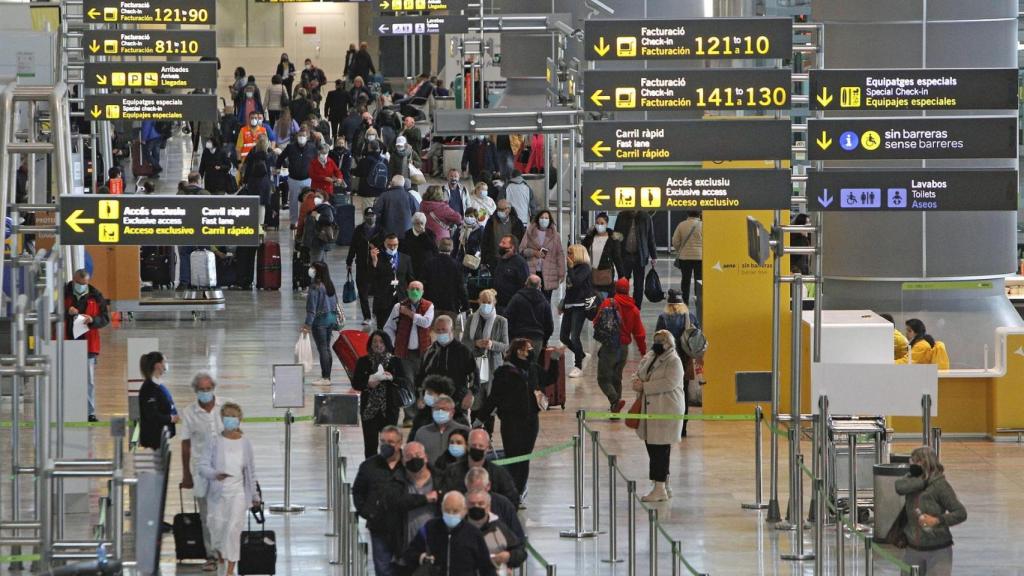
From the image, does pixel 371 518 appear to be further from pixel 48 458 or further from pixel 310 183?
pixel 310 183

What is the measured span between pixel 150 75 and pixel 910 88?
10.6m

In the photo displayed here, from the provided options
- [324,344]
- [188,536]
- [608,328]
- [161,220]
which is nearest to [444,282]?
[324,344]

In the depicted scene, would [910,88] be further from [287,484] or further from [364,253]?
[364,253]

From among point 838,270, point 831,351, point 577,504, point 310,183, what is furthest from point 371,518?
point 310,183

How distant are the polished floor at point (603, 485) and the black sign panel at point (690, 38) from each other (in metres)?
3.60

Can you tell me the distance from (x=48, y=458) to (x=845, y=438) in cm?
657

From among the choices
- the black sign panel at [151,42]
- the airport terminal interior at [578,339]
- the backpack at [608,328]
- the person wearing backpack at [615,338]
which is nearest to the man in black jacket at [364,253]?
the airport terminal interior at [578,339]

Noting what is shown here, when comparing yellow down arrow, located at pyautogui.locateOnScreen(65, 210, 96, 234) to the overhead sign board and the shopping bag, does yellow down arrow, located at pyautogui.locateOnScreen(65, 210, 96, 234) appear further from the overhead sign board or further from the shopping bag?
the shopping bag

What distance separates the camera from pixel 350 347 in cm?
1970

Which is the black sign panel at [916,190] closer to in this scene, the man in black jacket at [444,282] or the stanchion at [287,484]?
the stanchion at [287,484]

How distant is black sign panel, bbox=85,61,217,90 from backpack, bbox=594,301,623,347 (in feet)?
20.9

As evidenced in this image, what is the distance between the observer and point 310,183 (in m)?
31.2

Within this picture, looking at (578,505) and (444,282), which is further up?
(444,282)

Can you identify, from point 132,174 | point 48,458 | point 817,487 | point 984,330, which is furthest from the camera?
point 132,174
